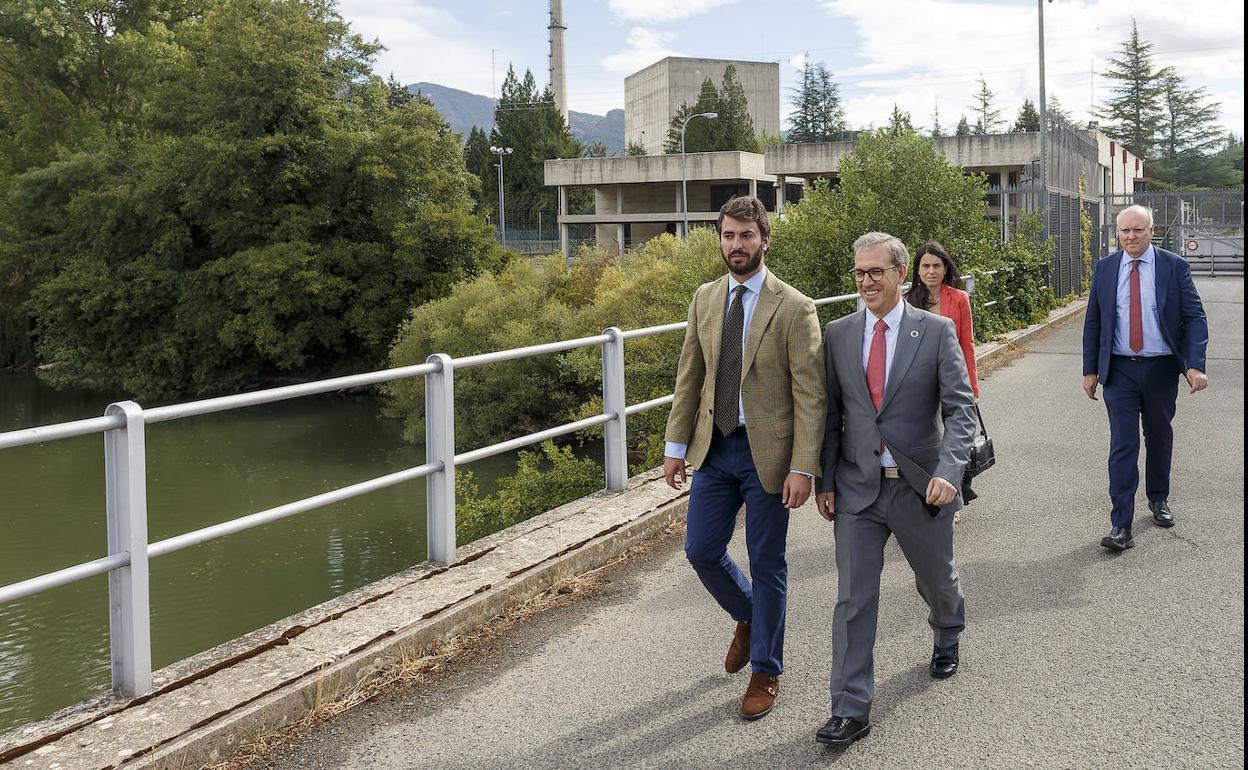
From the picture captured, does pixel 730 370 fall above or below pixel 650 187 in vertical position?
below

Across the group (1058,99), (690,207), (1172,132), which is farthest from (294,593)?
(1058,99)

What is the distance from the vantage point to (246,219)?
141ft

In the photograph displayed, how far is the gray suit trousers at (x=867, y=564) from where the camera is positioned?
13.7ft

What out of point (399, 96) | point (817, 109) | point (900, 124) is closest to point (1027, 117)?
point (817, 109)

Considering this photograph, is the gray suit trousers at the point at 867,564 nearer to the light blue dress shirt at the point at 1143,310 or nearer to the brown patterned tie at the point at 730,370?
the brown patterned tie at the point at 730,370

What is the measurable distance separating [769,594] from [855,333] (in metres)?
1.01

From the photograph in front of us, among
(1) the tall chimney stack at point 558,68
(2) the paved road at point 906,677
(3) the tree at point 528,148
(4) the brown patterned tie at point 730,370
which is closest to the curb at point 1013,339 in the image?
(2) the paved road at point 906,677

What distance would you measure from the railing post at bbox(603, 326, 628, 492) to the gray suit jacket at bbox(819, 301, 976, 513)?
319cm

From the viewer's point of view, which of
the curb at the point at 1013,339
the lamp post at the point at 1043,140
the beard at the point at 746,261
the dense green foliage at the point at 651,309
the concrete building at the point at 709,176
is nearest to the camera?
the beard at the point at 746,261

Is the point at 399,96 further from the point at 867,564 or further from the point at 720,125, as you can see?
the point at 867,564

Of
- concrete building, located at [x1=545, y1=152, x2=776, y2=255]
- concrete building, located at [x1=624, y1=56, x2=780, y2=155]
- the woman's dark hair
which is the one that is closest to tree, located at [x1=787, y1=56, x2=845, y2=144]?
concrete building, located at [x1=624, y1=56, x2=780, y2=155]

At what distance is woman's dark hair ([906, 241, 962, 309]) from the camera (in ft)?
22.9

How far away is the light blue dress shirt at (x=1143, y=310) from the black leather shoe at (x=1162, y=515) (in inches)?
39.6

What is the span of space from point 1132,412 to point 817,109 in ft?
417
